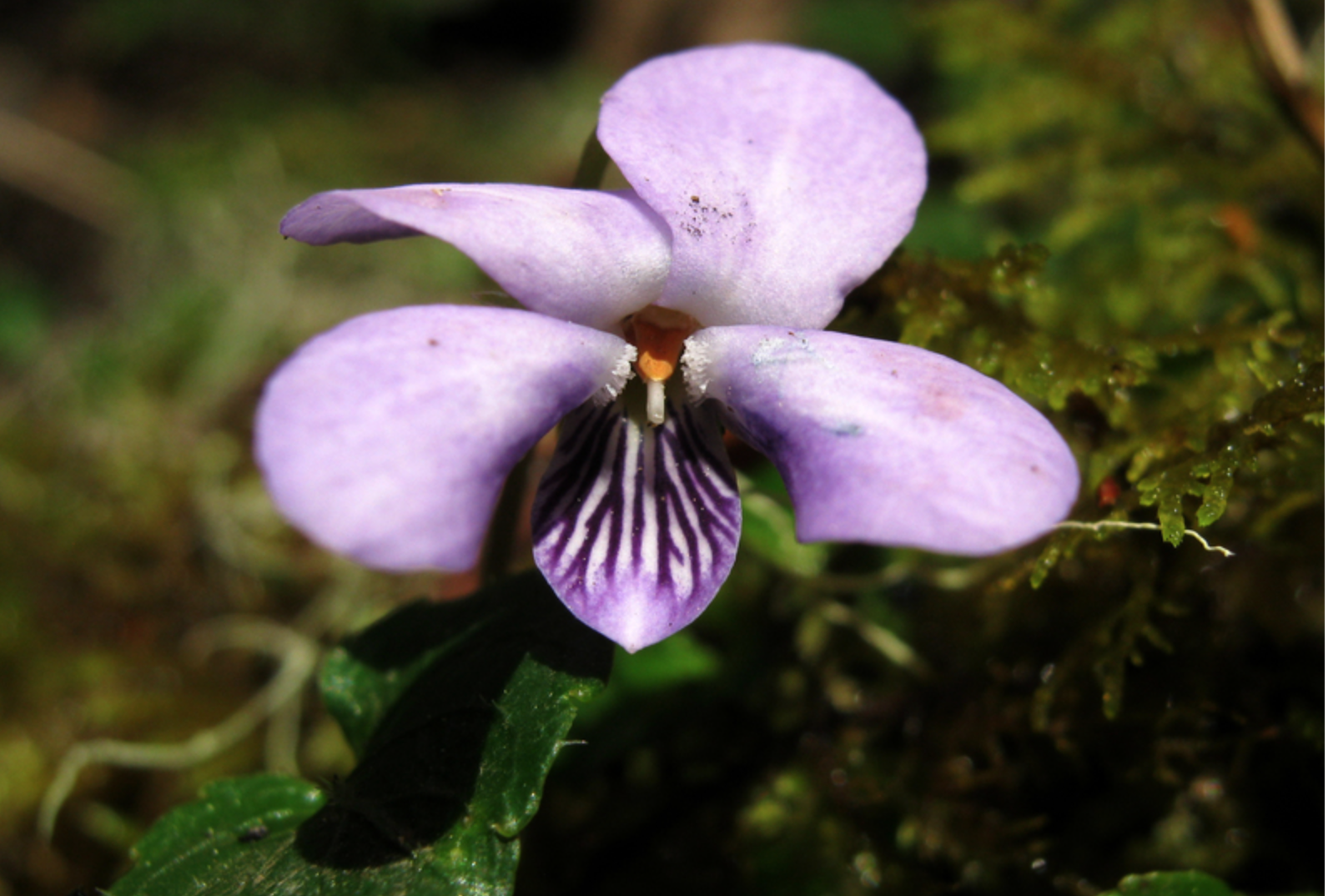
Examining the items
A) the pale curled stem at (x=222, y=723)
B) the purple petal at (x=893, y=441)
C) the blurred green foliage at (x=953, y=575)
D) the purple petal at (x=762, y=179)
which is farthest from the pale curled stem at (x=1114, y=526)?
the pale curled stem at (x=222, y=723)

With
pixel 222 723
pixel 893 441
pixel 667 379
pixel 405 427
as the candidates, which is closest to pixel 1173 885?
pixel 893 441

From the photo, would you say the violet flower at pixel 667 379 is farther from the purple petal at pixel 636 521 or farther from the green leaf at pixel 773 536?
the green leaf at pixel 773 536

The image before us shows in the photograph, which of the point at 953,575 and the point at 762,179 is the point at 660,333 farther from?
the point at 953,575

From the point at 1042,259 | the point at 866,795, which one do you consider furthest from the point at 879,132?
the point at 866,795

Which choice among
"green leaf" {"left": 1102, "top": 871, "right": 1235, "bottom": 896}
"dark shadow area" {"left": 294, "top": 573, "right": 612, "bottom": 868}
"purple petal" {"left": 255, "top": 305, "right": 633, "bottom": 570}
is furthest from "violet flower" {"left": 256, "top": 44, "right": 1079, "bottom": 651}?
"green leaf" {"left": 1102, "top": 871, "right": 1235, "bottom": 896}

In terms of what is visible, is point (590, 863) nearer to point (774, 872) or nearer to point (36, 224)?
point (774, 872)

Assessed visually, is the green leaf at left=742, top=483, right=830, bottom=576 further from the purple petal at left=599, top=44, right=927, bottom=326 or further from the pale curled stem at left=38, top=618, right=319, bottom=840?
the pale curled stem at left=38, top=618, right=319, bottom=840

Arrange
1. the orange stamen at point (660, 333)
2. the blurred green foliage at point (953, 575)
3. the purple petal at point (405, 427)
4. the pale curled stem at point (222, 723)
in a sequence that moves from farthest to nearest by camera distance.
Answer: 1. the pale curled stem at point (222, 723)
2. the blurred green foliage at point (953, 575)
3. the orange stamen at point (660, 333)
4. the purple petal at point (405, 427)
